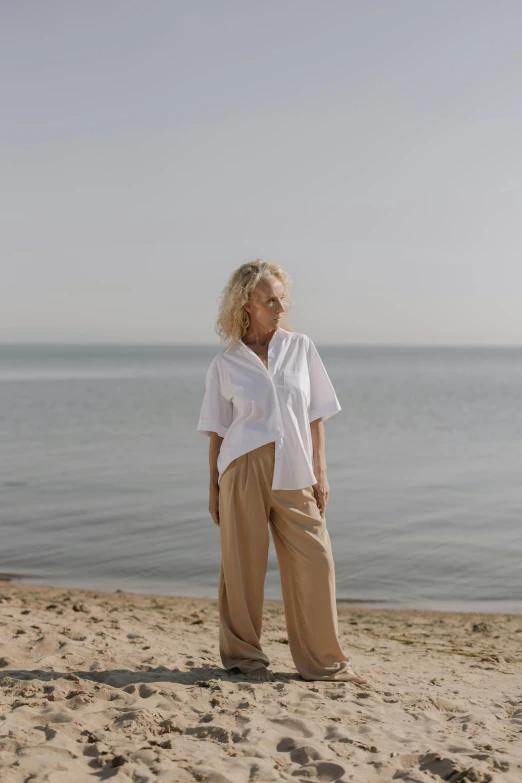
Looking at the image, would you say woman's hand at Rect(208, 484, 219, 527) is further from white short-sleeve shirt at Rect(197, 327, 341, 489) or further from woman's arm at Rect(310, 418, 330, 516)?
woman's arm at Rect(310, 418, 330, 516)

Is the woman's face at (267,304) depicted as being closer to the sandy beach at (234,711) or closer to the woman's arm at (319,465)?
the woman's arm at (319,465)

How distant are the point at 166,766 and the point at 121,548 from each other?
6.50 meters

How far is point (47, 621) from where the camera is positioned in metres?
6.30

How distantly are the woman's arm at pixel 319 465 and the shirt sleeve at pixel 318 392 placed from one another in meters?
0.06

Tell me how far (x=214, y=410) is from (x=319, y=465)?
695mm

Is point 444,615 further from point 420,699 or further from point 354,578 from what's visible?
point 420,699

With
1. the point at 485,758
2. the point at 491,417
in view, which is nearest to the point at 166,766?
the point at 485,758

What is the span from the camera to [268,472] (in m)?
4.51

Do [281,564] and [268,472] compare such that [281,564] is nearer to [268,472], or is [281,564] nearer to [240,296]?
[268,472]

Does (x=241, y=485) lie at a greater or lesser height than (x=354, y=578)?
greater

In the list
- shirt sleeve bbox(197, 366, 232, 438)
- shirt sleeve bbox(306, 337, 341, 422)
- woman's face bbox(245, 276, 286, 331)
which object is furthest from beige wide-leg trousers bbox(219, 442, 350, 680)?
woman's face bbox(245, 276, 286, 331)

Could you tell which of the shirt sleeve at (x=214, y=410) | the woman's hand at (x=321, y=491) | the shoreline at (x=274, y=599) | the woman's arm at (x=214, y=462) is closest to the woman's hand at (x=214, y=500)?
the woman's arm at (x=214, y=462)

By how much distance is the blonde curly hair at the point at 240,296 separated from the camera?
4.59 meters

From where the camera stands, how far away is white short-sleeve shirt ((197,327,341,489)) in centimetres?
448
